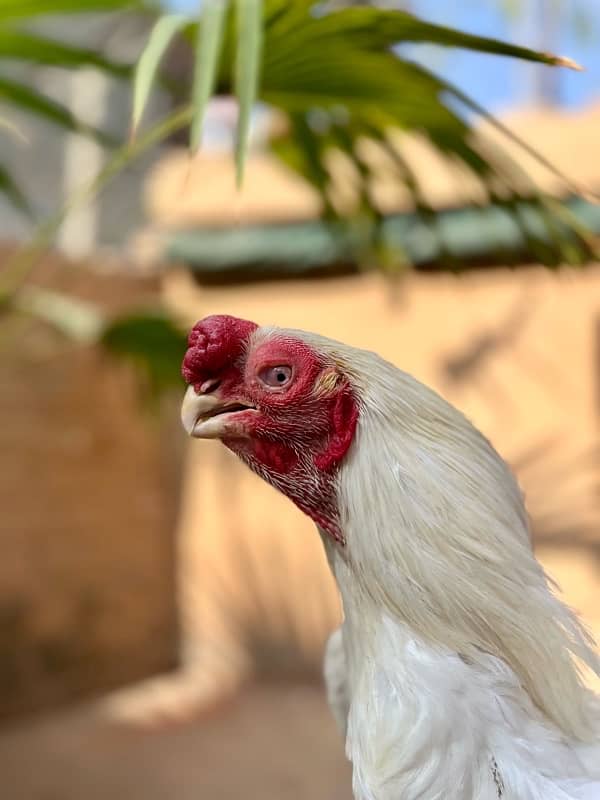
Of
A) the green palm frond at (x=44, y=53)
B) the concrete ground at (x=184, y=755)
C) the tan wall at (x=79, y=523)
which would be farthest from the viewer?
the tan wall at (x=79, y=523)

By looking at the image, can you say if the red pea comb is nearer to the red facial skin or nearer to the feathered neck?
the red facial skin

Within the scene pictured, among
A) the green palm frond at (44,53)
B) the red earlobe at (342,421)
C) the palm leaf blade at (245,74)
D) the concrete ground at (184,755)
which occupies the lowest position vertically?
the concrete ground at (184,755)

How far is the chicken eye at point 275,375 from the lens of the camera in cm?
84

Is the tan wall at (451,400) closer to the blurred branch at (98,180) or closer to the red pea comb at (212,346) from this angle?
the blurred branch at (98,180)

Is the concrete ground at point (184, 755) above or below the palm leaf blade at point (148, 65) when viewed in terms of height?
below

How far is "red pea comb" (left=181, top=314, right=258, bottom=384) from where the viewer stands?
843mm

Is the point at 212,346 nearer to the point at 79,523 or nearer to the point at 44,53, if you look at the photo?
the point at 44,53

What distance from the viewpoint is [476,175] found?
4.75 ft

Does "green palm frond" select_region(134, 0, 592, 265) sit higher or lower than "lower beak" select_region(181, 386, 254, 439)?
higher

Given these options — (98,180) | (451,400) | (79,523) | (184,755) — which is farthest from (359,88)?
(79,523)

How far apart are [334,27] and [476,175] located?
37 cm

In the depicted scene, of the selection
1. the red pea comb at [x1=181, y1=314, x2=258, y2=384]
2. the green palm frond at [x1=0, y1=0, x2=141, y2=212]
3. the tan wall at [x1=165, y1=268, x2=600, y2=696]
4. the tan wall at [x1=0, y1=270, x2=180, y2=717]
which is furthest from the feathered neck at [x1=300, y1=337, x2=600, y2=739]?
the tan wall at [x1=0, y1=270, x2=180, y2=717]

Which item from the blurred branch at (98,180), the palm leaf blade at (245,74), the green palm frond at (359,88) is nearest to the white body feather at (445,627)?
the palm leaf blade at (245,74)

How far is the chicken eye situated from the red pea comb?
0.03 meters
